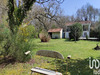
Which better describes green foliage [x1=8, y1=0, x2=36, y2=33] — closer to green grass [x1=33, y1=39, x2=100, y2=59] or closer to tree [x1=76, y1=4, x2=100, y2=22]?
green grass [x1=33, y1=39, x2=100, y2=59]

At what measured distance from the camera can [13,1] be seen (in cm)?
575

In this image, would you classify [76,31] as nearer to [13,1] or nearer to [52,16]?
[52,16]

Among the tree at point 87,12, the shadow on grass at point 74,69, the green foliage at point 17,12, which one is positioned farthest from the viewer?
the tree at point 87,12

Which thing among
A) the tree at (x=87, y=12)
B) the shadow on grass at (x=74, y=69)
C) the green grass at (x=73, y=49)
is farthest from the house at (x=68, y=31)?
the shadow on grass at (x=74, y=69)

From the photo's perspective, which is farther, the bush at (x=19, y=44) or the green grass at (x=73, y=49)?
the green grass at (x=73, y=49)

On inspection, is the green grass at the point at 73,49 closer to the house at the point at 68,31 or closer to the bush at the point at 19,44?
the bush at the point at 19,44

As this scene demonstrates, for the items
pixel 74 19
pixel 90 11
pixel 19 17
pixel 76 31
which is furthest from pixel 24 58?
pixel 90 11

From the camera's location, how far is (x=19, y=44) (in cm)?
412

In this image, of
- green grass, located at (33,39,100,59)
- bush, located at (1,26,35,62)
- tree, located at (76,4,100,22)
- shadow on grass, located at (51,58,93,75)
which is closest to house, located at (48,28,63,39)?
tree, located at (76,4,100,22)

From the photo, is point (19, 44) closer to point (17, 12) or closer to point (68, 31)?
point (17, 12)

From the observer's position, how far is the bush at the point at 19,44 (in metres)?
4.10

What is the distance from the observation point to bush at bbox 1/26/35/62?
410 cm

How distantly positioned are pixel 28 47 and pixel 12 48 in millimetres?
840

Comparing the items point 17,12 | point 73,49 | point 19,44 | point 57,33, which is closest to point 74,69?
point 19,44
